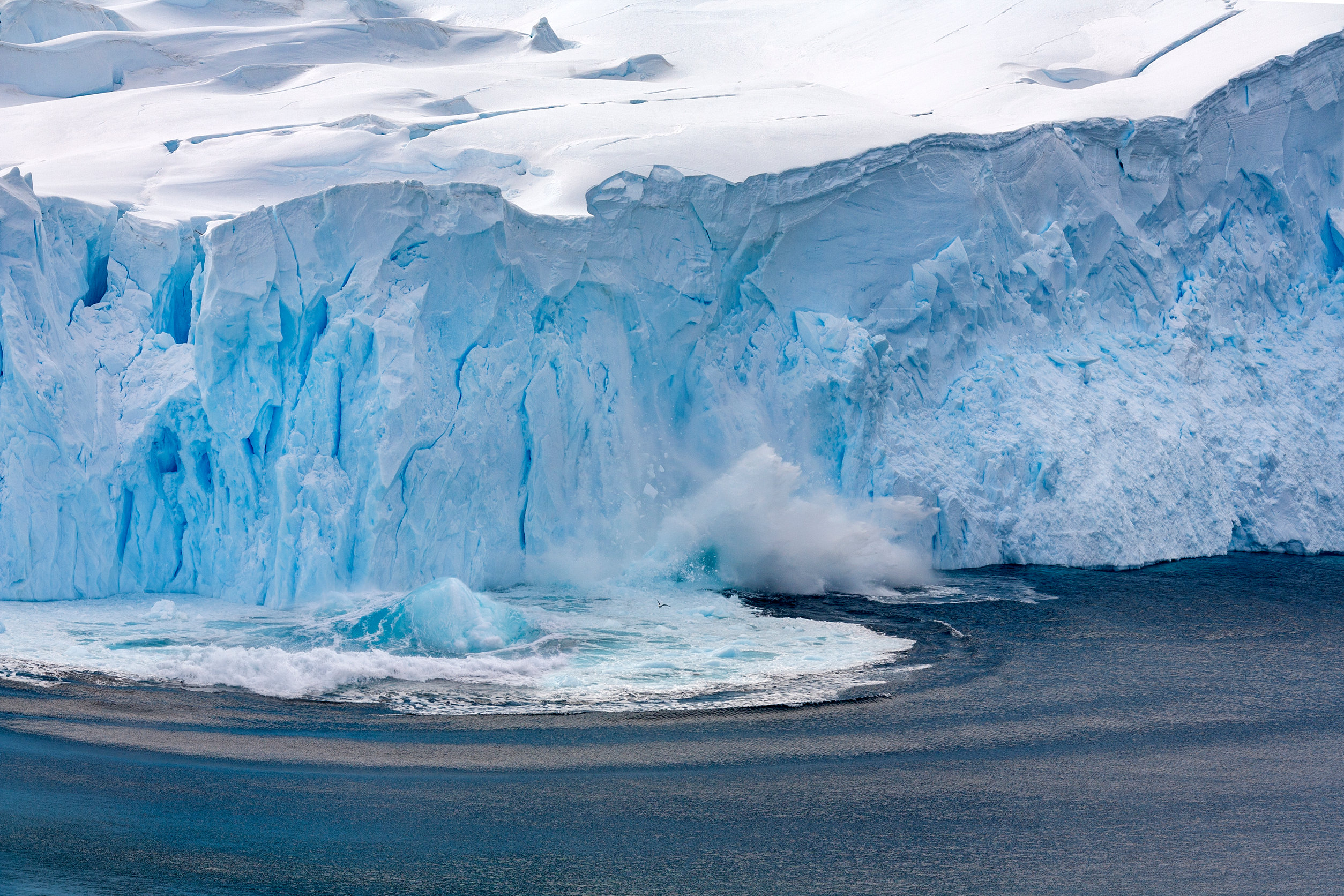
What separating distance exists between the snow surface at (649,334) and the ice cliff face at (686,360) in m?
0.04

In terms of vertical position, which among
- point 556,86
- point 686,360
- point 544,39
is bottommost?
point 686,360

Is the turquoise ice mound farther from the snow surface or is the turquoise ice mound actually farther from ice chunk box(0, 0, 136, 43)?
ice chunk box(0, 0, 136, 43)

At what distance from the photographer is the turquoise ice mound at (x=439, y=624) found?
30.7 ft

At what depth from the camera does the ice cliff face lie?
35.4 feet

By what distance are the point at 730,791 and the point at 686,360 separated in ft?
21.6

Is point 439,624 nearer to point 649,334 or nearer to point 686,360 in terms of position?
point 649,334

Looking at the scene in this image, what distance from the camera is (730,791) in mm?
6742

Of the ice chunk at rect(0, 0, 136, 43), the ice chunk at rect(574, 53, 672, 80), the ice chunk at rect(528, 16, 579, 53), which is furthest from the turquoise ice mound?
the ice chunk at rect(528, 16, 579, 53)

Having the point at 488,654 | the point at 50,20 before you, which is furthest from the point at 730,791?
the point at 50,20

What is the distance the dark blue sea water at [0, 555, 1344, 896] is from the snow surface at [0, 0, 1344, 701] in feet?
3.97

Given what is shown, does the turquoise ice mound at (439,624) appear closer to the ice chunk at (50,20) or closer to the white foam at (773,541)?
the white foam at (773,541)

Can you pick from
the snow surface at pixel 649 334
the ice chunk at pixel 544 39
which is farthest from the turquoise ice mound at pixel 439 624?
the ice chunk at pixel 544 39

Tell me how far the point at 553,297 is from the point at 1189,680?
22.3 feet

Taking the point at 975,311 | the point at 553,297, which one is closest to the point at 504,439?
the point at 553,297
